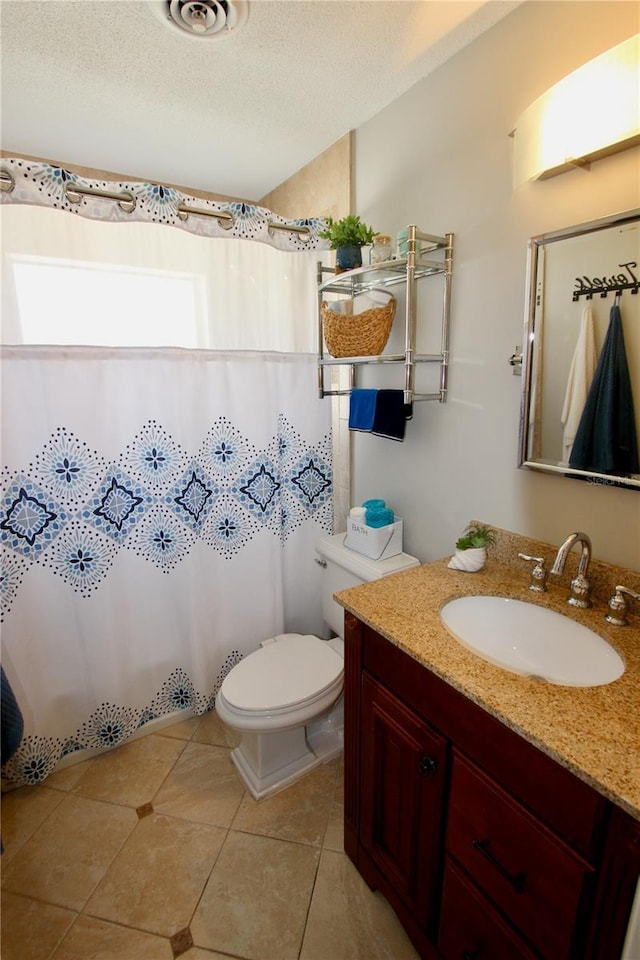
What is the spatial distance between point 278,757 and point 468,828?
0.94m

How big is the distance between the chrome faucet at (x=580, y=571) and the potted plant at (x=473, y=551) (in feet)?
0.80

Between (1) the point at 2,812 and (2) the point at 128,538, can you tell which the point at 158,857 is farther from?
(2) the point at 128,538

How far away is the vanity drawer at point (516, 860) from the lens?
74cm

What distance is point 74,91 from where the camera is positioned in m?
1.46

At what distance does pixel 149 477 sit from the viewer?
1.70 meters

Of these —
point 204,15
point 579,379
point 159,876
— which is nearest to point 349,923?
point 159,876

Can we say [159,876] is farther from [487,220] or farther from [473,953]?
[487,220]

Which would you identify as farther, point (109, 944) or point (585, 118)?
point (109, 944)

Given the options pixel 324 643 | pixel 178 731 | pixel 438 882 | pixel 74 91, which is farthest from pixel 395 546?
pixel 74 91

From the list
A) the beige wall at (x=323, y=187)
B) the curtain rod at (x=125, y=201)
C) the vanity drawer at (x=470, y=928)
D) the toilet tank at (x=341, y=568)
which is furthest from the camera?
the beige wall at (x=323, y=187)

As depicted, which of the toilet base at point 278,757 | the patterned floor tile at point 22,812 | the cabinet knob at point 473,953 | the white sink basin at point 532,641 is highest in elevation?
the white sink basin at point 532,641

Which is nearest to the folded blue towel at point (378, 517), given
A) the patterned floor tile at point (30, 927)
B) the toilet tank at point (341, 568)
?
the toilet tank at point (341, 568)

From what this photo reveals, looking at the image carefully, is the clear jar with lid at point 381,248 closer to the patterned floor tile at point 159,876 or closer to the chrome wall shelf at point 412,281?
the chrome wall shelf at point 412,281

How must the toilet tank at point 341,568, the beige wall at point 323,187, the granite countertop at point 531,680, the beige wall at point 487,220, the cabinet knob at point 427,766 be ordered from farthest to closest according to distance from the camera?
the beige wall at point 323,187 < the toilet tank at point 341,568 < the beige wall at point 487,220 < the cabinet knob at point 427,766 < the granite countertop at point 531,680
